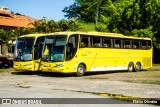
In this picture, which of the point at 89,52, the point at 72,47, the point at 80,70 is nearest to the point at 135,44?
the point at 89,52

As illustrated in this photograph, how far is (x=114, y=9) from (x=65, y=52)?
20365mm

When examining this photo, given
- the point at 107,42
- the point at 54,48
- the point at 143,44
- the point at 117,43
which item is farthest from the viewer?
the point at 143,44

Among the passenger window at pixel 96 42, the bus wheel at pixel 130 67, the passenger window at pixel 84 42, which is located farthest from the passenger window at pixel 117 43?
the passenger window at pixel 84 42

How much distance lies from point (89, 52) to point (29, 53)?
3.99 meters

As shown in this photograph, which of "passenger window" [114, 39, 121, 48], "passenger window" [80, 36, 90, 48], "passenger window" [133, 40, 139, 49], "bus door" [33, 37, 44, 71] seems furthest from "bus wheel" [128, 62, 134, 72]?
"bus door" [33, 37, 44, 71]

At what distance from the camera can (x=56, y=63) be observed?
22.5 meters

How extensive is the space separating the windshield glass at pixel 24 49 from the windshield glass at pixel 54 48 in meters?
1.67

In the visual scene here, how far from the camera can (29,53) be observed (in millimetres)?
24766

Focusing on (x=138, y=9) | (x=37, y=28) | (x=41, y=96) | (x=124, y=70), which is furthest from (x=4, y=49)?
(x=41, y=96)

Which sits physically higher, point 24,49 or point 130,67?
point 24,49

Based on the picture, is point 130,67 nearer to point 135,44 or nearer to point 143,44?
point 135,44

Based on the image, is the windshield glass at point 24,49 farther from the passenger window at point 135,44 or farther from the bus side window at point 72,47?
the passenger window at point 135,44

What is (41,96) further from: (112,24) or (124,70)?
(112,24)

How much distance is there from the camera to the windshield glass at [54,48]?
73.6 feet
